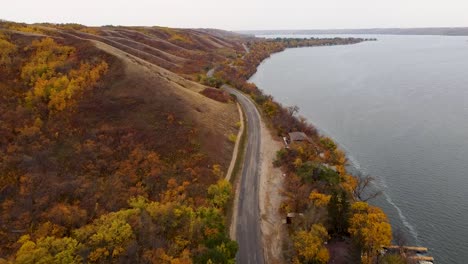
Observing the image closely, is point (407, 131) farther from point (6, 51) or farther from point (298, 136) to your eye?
point (6, 51)

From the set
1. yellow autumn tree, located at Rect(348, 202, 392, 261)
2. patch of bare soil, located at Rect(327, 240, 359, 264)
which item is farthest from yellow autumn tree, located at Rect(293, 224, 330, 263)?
yellow autumn tree, located at Rect(348, 202, 392, 261)

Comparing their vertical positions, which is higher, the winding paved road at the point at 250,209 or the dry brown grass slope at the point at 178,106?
the dry brown grass slope at the point at 178,106

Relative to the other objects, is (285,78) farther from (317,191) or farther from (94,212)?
(94,212)

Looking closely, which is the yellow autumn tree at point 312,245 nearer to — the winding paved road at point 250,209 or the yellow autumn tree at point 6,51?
the winding paved road at point 250,209

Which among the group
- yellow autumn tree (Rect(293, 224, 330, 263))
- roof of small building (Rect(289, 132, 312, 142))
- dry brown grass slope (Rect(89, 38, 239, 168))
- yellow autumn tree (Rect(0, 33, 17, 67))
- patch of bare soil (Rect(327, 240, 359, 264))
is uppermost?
yellow autumn tree (Rect(0, 33, 17, 67))

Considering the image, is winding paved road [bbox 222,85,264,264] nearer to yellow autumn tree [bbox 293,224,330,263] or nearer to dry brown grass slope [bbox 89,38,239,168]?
dry brown grass slope [bbox 89,38,239,168]

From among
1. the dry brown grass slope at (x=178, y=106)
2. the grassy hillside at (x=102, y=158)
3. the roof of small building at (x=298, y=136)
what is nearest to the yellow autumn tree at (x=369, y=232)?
the grassy hillside at (x=102, y=158)
